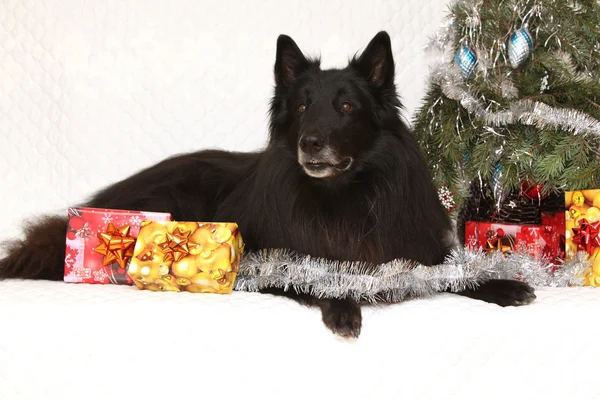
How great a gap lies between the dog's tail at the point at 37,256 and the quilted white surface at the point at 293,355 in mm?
452

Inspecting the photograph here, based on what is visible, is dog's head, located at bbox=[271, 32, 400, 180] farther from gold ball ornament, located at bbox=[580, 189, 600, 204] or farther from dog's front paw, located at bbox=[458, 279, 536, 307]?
gold ball ornament, located at bbox=[580, 189, 600, 204]

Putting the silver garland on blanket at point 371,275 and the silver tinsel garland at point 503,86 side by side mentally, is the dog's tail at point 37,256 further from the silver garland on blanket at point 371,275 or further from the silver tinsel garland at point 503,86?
the silver tinsel garland at point 503,86

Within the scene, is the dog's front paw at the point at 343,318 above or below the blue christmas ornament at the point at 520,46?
below

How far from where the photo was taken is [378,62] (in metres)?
1.94

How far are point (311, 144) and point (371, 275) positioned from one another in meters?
0.44

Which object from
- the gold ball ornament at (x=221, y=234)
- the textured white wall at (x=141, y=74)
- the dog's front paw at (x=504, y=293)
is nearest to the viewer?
the dog's front paw at (x=504, y=293)

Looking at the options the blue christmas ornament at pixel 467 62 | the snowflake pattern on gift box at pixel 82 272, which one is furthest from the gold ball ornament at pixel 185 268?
the blue christmas ornament at pixel 467 62

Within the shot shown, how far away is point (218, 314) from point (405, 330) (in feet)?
1.68

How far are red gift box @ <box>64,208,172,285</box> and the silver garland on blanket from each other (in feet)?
1.34

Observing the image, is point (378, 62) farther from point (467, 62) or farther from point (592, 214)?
point (592, 214)

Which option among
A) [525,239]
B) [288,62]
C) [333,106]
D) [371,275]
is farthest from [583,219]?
[288,62]

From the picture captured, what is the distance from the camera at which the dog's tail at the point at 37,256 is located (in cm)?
203

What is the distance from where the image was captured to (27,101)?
115 inches

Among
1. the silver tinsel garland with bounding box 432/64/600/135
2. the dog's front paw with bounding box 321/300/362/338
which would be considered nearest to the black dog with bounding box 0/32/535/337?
the dog's front paw with bounding box 321/300/362/338
